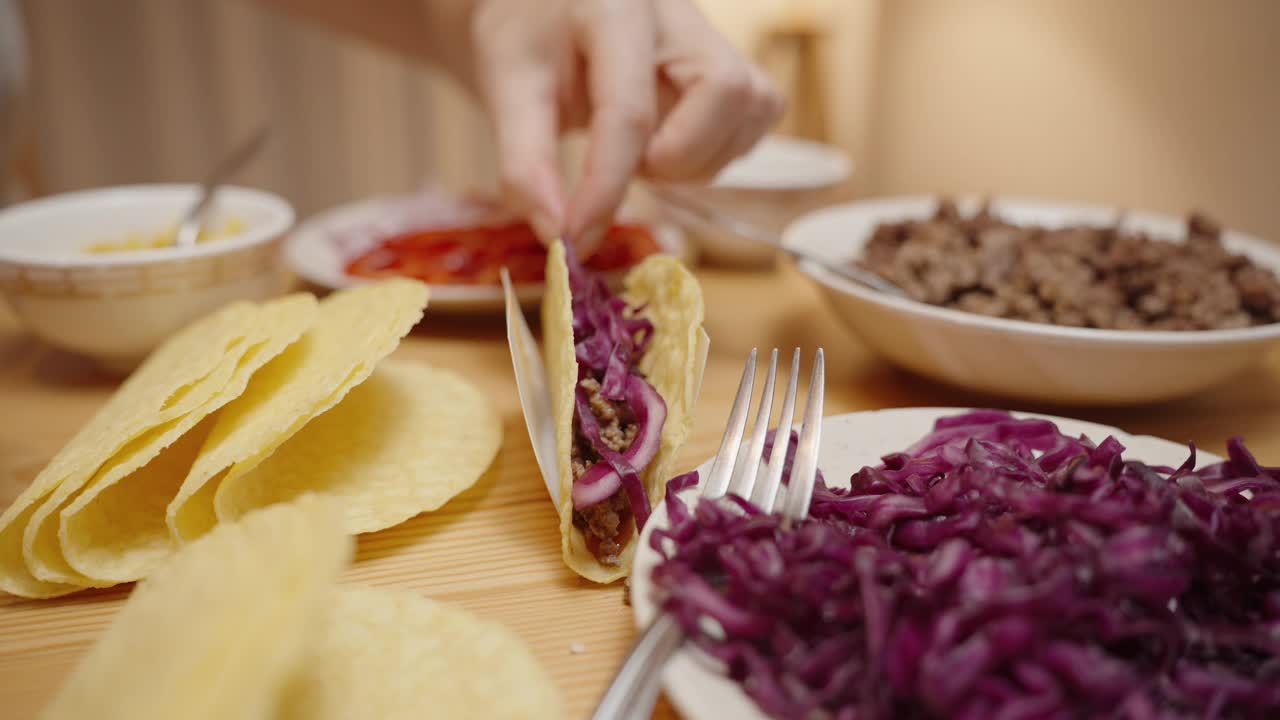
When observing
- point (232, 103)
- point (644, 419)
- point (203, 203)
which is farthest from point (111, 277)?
point (232, 103)

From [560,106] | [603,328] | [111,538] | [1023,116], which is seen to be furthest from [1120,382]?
[1023,116]

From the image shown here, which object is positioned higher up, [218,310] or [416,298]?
[416,298]

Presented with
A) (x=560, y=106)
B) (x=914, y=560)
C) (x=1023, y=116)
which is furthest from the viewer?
(x=1023, y=116)

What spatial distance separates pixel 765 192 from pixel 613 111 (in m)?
1.02

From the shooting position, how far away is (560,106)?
8.02 feet

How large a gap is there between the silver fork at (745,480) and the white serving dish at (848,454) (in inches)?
0.8

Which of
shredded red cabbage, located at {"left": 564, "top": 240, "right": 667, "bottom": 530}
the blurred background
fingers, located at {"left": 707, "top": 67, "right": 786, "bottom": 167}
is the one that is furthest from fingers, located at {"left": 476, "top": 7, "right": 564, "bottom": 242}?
the blurred background

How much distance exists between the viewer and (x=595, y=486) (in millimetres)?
1295

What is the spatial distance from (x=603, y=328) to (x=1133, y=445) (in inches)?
38.2

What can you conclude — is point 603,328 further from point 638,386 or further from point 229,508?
point 229,508

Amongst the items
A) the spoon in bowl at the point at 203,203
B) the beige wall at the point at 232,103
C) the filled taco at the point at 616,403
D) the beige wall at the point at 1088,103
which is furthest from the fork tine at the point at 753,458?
the beige wall at the point at 232,103

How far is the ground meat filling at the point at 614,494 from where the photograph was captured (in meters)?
1.34

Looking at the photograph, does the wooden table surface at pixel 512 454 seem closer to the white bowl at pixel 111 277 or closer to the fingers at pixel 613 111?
the white bowl at pixel 111 277

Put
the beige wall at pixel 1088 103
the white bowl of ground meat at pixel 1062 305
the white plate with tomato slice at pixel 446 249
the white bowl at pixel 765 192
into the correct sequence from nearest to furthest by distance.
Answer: the white bowl of ground meat at pixel 1062 305
the white plate with tomato slice at pixel 446 249
the white bowl at pixel 765 192
the beige wall at pixel 1088 103
